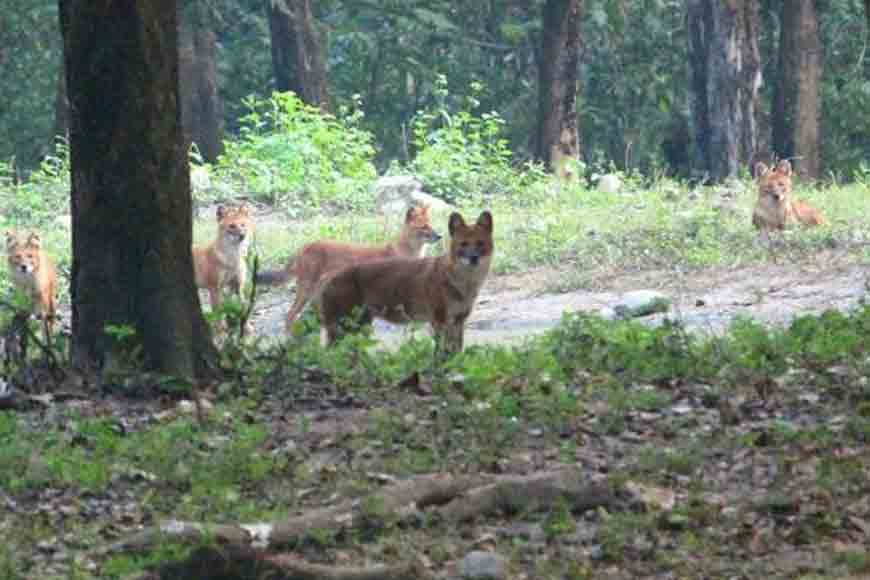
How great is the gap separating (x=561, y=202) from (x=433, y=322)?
10.6 metres

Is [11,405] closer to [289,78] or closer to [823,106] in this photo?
[289,78]

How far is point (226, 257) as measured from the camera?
18609 mm

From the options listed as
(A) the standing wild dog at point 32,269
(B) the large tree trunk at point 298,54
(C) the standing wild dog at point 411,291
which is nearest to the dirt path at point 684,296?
(C) the standing wild dog at point 411,291

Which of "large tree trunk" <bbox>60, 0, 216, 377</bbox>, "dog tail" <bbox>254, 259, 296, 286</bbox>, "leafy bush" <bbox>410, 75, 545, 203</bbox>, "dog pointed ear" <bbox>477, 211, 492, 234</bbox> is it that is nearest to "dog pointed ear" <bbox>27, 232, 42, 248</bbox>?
"dog tail" <bbox>254, 259, 296, 286</bbox>

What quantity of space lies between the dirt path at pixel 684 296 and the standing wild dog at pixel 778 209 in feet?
6.15

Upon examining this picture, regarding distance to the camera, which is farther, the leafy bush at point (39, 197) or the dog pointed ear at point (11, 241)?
the leafy bush at point (39, 197)

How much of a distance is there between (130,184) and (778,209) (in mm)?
11411

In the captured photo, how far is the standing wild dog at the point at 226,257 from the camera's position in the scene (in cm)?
1830

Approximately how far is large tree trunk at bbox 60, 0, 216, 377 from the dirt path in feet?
16.7

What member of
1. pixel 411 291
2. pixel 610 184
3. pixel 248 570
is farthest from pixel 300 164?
pixel 248 570

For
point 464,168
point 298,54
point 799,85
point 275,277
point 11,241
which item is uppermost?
point 298,54

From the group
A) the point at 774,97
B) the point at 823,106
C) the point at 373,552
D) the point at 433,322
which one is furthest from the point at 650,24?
the point at 373,552

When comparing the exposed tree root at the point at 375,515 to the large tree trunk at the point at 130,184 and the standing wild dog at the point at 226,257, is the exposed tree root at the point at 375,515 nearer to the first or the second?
the large tree trunk at the point at 130,184

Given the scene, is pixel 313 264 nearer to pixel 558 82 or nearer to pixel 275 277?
pixel 275 277
